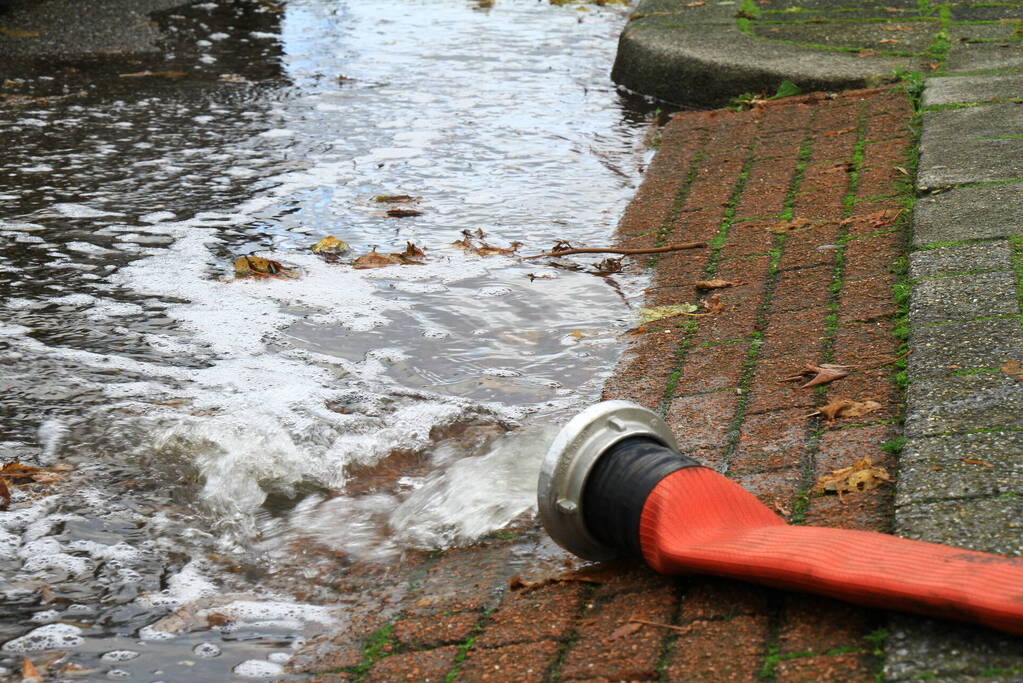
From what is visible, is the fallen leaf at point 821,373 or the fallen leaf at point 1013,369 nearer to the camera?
the fallen leaf at point 1013,369

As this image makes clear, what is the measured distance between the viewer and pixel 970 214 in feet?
12.9

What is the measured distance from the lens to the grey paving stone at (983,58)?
589 centimetres

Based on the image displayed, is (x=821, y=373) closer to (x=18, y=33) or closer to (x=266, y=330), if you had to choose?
(x=266, y=330)

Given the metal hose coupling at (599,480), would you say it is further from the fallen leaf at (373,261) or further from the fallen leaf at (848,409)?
the fallen leaf at (373,261)

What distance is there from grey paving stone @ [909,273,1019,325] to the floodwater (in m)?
1.04

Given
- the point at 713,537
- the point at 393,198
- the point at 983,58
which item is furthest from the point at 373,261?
the point at 983,58

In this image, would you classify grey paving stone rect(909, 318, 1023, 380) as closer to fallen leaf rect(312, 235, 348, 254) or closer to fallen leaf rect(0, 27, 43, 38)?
fallen leaf rect(312, 235, 348, 254)

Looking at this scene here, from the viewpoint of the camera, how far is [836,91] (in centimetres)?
630

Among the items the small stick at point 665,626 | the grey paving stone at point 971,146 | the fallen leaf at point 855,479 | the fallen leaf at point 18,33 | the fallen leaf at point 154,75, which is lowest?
the fallen leaf at point 154,75

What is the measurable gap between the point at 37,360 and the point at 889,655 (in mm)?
3063

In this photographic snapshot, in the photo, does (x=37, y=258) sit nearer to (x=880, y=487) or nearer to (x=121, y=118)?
(x=121, y=118)

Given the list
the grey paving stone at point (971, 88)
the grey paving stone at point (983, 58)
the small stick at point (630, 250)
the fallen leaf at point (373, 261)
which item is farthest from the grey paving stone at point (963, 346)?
the grey paving stone at point (983, 58)

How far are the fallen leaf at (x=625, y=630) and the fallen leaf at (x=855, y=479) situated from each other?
63 cm

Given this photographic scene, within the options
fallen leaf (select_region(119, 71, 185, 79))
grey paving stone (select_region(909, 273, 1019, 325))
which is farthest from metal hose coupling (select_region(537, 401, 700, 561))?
fallen leaf (select_region(119, 71, 185, 79))
